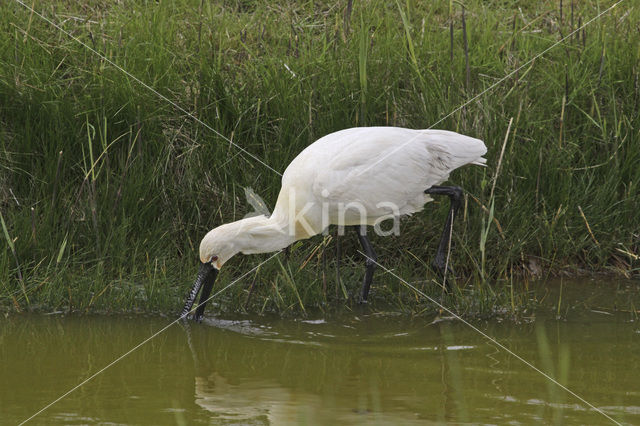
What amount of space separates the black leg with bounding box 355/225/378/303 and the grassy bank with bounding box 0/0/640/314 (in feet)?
0.39

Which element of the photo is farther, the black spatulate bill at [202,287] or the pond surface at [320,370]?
the black spatulate bill at [202,287]

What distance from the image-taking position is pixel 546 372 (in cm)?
459

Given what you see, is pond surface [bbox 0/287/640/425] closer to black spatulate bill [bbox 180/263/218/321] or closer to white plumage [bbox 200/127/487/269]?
black spatulate bill [bbox 180/263/218/321]

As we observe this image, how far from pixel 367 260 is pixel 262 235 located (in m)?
0.71

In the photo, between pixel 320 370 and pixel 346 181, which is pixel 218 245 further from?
pixel 320 370

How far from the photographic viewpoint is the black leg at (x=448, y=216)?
5809 mm

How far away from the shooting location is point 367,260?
5906mm

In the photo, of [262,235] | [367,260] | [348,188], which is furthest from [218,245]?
[367,260]

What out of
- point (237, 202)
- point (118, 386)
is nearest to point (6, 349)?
point (118, 386)

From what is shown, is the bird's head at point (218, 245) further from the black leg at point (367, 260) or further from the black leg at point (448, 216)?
the black leg at point (448, 216)

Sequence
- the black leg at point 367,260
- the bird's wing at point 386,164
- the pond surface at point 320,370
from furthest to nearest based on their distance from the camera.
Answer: the black leg at point 367,260, the bird's wing at point 386,164, the pond surface at point 320,370

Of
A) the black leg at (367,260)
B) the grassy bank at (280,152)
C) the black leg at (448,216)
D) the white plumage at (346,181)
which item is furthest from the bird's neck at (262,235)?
the black leg at (448,216)

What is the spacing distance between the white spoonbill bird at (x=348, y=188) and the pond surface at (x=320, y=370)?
1.35 ft

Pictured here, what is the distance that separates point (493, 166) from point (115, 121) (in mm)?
2358
